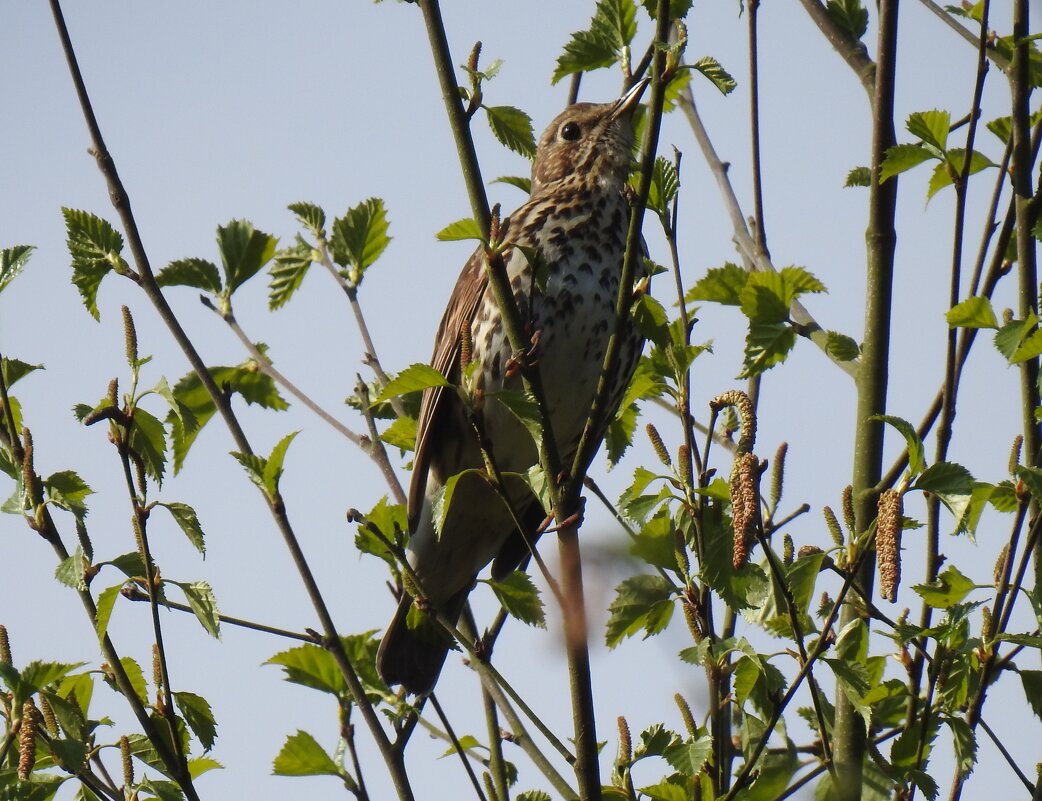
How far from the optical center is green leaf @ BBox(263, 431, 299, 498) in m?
3.33

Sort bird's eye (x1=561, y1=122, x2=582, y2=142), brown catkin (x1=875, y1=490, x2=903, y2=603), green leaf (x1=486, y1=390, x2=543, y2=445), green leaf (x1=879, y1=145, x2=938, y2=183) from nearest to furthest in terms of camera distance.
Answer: brown catkin (x1=875, y1=490, x2=903, y2=603), green leaf (x1=486, y1=390, x2=543, y2=445), green leaf (x1=879, y1=145, x2=938, y2=183), bird's eye (x1=561, y1=122, x2=582, y2=142)

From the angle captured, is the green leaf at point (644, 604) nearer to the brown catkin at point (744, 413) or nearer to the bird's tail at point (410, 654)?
the brown catkin at point (744, 413)

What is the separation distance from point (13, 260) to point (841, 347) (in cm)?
228

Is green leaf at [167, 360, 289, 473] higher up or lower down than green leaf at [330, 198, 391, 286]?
lower down

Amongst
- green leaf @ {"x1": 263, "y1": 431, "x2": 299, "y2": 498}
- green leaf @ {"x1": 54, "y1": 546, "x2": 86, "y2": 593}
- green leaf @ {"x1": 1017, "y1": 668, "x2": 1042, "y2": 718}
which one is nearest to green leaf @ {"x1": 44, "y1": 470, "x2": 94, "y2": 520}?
green leaf @ {"x1": 54, "y1": 546, "x2": 86, "y2": 593}

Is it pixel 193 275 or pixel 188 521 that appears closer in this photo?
pixel 188 521

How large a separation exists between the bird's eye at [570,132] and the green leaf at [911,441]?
120 inches

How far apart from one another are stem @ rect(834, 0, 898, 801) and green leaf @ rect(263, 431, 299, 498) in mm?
1515

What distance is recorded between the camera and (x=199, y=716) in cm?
328

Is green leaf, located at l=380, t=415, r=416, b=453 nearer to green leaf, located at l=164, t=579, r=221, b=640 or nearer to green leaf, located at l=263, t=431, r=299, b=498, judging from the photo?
green leaf, located at l=263, t=431, r=299, b=498

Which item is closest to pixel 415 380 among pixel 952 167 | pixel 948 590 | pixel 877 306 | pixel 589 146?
pixel 948 590

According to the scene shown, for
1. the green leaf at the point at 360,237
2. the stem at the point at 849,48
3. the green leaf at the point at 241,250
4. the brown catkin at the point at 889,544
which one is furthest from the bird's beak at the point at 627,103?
the brown catkin at the point at 889,544

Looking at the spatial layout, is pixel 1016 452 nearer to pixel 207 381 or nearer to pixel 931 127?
pixel 931 127

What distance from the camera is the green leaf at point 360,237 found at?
420 centimetres
